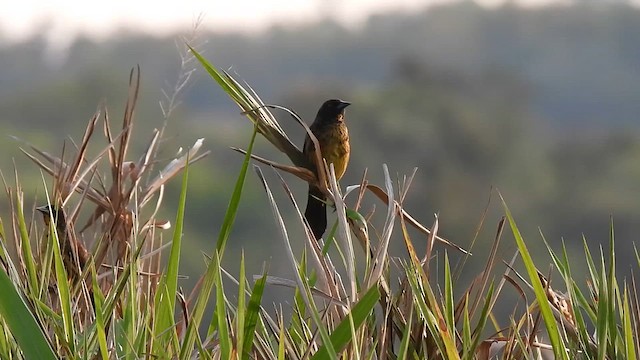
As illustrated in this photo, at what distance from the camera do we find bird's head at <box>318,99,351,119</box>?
2762 millimetres

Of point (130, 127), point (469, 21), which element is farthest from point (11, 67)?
point (130, 127)

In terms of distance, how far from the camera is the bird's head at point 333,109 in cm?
276

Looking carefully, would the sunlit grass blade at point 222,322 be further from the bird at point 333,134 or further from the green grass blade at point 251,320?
the bird at point 333,134

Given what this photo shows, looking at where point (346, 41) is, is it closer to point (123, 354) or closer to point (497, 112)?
point (497, 112)

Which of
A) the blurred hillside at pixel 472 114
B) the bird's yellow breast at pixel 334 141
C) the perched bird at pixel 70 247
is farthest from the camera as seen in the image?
the blurred hillside at pixel 472 114

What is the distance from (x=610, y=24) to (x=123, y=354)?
1266 inches

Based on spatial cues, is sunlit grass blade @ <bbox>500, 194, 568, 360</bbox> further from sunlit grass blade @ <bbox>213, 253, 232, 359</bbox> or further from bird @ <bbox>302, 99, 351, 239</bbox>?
bird @ <bbox>302, 99, 351, 239</bbox>

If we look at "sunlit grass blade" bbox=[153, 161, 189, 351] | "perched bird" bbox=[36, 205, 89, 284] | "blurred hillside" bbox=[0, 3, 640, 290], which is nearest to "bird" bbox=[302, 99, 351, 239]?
"perched bird" bbox=[36, 205, 89, 284]

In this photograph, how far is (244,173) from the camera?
93 cm

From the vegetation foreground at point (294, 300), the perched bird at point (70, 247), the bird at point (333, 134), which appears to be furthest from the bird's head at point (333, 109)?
the vegetation foreground at point (294, 300)

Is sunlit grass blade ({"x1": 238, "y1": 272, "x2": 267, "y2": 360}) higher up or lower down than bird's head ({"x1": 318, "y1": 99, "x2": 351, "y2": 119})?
higher up

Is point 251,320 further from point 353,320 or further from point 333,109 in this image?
point 333,109

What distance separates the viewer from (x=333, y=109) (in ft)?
9.13

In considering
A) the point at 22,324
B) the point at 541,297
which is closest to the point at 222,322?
the point at 22,324
